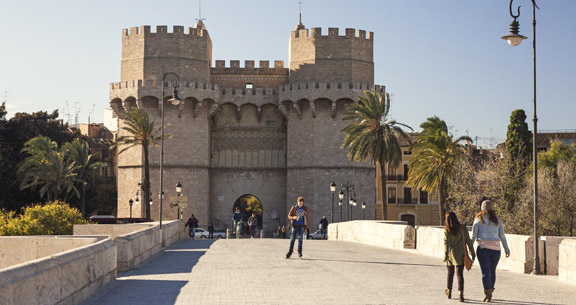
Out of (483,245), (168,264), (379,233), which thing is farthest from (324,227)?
(483,245)

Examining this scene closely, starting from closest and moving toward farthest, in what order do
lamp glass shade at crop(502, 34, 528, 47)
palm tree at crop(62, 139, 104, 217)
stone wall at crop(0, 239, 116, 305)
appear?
stone wall at crop(0, 239, 116, 305), lamp glass shade at crop(502, 34, 528, 47), palm tree at crop(62, 139, 104, 217)

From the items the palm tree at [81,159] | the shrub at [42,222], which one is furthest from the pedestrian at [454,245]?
the palm tree at [81,159]

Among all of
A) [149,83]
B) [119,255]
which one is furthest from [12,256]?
[149,83]

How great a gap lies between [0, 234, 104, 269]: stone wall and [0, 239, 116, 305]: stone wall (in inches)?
26.6

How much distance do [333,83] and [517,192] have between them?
51.9 ft

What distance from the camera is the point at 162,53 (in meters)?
48.1

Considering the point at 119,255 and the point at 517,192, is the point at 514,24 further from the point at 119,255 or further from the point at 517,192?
the point at 517,192

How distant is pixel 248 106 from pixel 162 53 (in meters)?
6.94

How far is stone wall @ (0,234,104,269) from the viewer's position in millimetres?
12268

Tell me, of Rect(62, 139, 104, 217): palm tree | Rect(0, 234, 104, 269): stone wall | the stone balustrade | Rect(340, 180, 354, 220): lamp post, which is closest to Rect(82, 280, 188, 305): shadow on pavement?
Rect(0, 234, 104, 269): stone wall

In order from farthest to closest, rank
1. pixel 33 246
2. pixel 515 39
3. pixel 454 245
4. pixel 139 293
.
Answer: pixel 515 39, pixel 33 246, pixel 139 293, pixel 454 245

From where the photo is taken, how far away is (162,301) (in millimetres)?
9938

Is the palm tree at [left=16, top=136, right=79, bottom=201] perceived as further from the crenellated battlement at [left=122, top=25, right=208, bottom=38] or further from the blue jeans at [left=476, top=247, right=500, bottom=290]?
the blue jeans at [left=476, top=247, right=500, bottom=290]

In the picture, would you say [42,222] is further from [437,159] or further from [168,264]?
[437,159]
